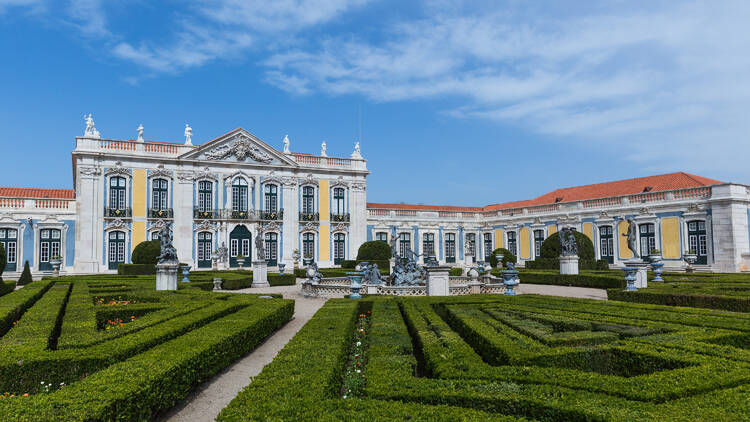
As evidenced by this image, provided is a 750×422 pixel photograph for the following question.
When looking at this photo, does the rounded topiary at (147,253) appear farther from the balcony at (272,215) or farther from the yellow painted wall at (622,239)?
the yellow painted wall at (622,239)

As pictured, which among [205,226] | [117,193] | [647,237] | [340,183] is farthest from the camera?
[340,183]

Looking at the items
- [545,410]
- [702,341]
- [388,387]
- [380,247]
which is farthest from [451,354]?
[380,247]

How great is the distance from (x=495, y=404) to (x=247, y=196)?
94.4ft

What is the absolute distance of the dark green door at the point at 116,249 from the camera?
2784 centimetres

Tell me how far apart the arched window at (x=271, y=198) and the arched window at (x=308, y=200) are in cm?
185

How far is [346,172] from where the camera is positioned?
3328 cm

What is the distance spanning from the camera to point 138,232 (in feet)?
93.2

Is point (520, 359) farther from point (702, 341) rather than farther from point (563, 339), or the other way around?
point (702, 341)

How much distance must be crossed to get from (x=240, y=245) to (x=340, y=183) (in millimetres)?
7964

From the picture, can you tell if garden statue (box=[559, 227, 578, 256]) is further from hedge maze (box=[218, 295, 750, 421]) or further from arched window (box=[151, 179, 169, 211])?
arched window (box=[151, 179, 169, 211])

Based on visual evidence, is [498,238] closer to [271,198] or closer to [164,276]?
[271,198]

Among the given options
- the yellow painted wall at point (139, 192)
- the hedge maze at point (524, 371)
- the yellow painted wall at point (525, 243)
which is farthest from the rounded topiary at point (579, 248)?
the yellow painted wall at point (139, 192)

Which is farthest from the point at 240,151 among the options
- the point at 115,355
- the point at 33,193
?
the point at 115,355

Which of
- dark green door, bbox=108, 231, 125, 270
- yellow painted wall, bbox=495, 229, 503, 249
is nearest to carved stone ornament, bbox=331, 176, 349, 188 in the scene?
yellow painted wall, bbox=495, 229, 503, 249
